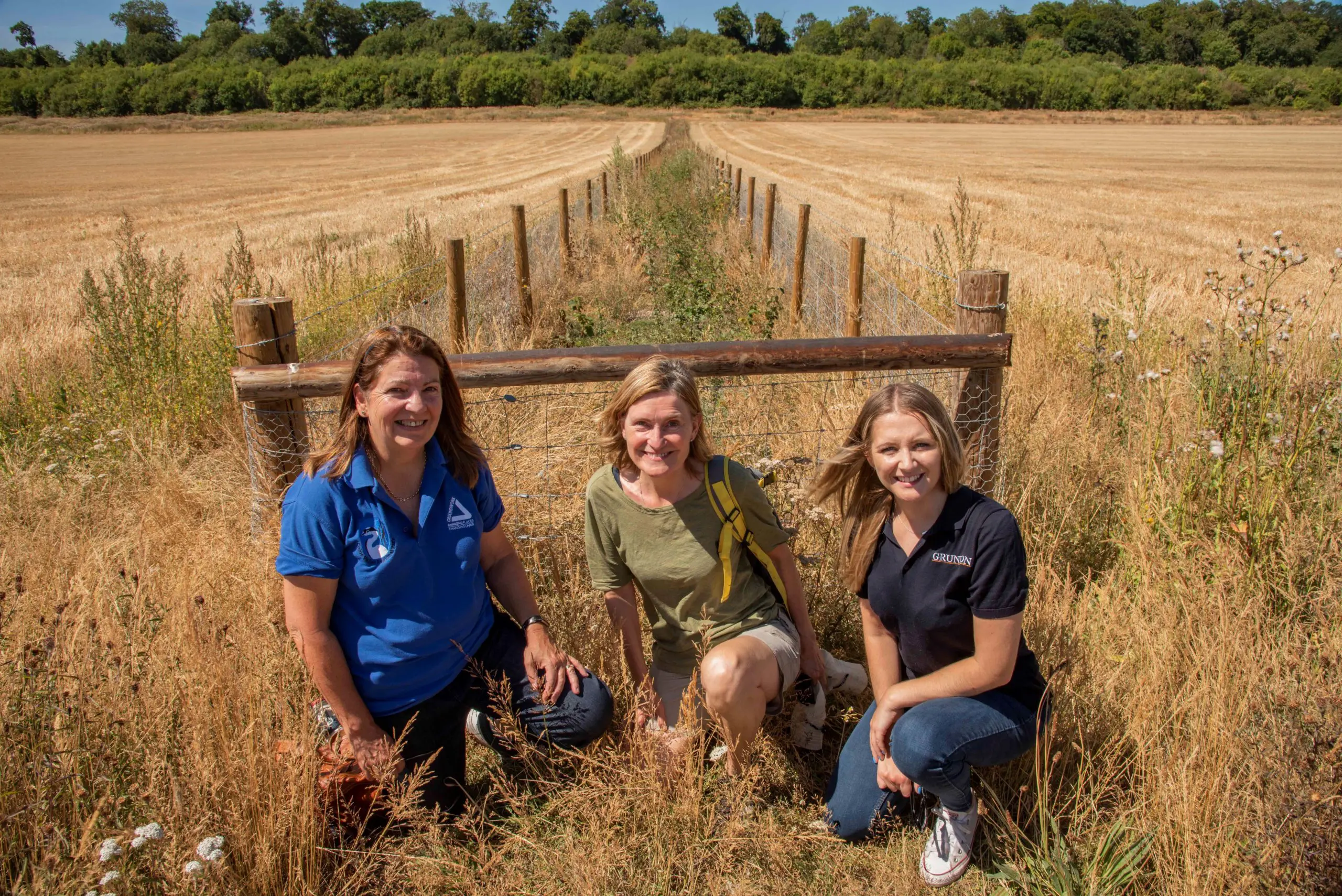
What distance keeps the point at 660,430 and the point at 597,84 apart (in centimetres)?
8158

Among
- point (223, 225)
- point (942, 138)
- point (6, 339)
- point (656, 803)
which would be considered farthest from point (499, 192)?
point (942, 138)

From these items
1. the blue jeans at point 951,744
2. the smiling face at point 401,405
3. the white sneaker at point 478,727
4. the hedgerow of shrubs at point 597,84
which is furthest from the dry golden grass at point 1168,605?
the hedgerow of shrubs at point 597,84

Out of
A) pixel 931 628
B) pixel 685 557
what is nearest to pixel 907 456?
pixel 931 628

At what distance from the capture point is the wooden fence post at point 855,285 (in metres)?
5.97

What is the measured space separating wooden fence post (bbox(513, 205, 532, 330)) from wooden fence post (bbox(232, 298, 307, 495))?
464cm

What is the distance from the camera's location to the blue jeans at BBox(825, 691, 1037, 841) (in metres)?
2.17

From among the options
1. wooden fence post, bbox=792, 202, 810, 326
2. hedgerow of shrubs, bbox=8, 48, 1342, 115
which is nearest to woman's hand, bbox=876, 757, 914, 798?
wooden fence post, bbox=792, 202, 810, 326

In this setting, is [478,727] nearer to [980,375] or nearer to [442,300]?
[980,375]

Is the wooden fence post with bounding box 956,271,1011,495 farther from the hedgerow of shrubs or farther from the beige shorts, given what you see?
the hedgerow of shrubs

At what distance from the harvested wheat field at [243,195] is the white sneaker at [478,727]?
484 cm

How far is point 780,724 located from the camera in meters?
2.77

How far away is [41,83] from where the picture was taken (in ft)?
236

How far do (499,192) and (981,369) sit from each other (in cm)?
1857

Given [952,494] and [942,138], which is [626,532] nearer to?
[952,494]
